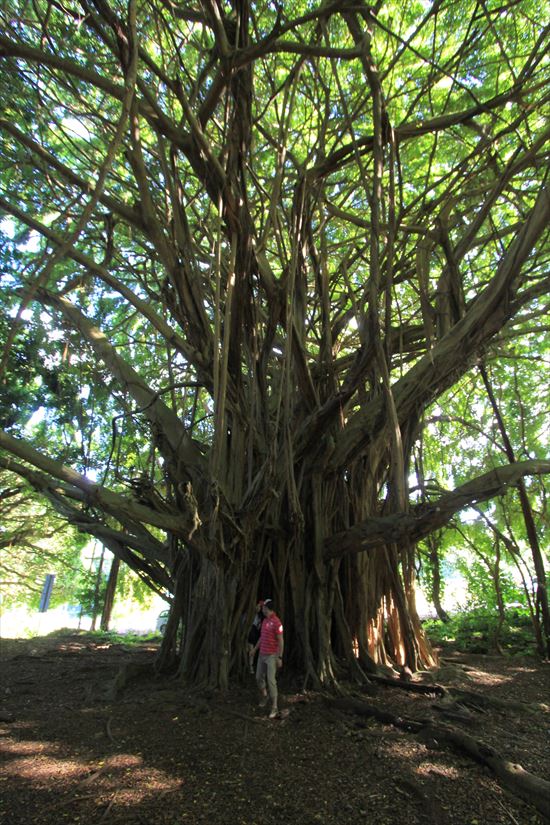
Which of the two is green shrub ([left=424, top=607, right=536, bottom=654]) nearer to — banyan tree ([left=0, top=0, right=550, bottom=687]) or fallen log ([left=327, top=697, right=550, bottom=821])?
banyan tree ([left=0, top=0, right=550, bottom=687])

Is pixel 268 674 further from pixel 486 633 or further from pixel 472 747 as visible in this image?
pixel 486 633

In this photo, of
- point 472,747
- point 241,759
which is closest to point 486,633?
point 472,747

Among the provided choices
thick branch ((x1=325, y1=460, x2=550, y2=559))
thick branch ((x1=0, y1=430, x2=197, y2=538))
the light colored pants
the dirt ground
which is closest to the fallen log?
the dirt ground

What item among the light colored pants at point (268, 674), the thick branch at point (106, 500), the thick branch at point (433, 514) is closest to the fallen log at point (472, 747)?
the light colored pants at point (268, 674)

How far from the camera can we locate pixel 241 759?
9.20ft

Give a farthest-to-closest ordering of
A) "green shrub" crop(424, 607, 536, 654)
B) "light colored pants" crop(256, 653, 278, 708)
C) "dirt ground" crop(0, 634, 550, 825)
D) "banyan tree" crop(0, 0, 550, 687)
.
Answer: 1. "green shrub" crop(424, 607, 536, 654)
2. "light colored pants" crop(256, 653, 278, 708)
3. "banyan tree" crop(0, 0, 550, 687)
4. "dirt ground" crop(0, 634, 550, 825)

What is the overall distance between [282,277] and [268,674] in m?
3.02

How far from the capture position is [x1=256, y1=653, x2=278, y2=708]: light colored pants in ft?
11.6

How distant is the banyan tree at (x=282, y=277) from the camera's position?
3.31 meters

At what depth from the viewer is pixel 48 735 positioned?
3.04 m

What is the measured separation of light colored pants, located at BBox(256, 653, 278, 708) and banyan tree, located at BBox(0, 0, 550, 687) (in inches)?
13.9

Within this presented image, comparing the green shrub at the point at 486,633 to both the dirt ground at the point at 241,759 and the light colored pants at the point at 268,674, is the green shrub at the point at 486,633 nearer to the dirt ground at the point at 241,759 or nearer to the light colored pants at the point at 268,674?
the dirt ground at the point at 241,759

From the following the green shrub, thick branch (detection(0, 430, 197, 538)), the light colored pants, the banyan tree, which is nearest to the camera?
the banyan tree

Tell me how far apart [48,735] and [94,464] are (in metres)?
4.88
